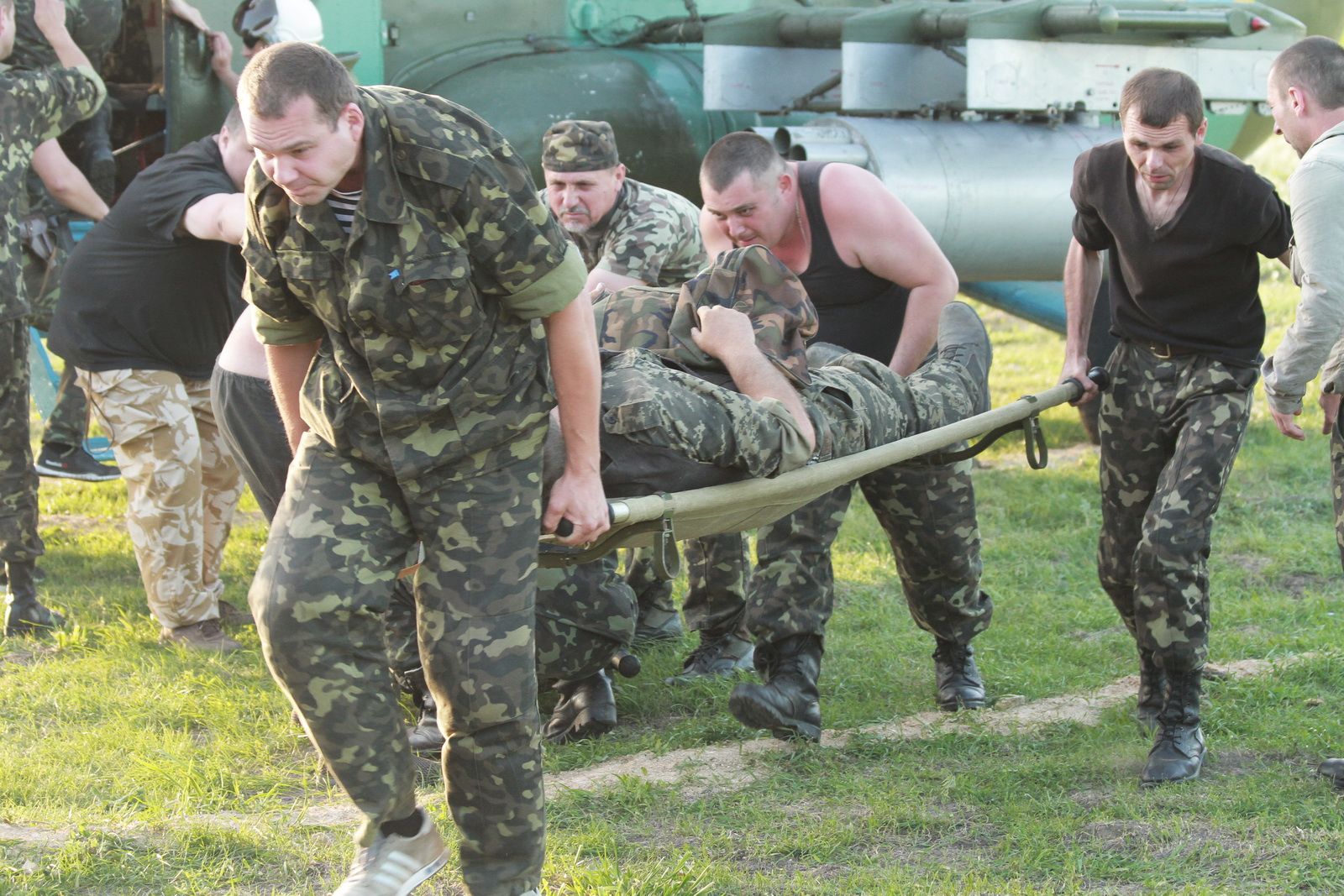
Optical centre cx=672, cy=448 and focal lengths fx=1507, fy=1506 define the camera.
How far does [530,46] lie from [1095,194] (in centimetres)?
448

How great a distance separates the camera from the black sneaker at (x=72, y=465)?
6371mm

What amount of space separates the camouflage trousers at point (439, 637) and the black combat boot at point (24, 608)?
281 cm

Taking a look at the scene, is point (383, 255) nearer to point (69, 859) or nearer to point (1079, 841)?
point (69, 859)

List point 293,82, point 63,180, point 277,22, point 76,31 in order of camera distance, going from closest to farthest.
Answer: point 293,82 → point 63,180 → point 277,22 → point 76,31

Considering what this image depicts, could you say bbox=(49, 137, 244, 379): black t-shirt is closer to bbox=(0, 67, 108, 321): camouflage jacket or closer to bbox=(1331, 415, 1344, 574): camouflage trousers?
bbox=(0, 67, 108, 321): camouflage jacket

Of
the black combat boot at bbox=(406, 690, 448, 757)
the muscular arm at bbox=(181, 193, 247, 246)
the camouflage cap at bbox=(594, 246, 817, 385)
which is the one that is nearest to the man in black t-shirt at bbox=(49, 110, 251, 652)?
the muscular arm at bbox=(181, 193, 247, 246)

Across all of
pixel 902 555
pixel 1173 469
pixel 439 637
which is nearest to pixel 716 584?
pixel 902 555

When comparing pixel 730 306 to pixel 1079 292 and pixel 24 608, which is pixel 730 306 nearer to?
pixel 1079 292

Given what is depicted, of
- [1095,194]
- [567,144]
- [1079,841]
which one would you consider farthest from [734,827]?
[567,144]

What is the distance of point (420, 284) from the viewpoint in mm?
2723

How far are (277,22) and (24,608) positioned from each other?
251cm

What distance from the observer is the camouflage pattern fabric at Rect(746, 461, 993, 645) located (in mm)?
4094

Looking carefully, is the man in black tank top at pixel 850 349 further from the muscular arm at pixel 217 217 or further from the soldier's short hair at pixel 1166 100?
the muscular arm at pixel 217 217

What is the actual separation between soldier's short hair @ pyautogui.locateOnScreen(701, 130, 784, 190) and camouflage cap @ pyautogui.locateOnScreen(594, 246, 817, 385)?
0.29 m
